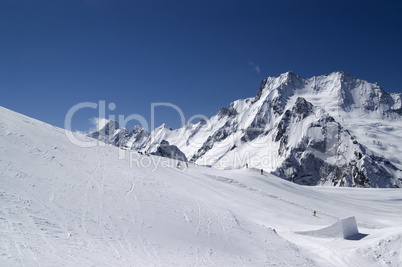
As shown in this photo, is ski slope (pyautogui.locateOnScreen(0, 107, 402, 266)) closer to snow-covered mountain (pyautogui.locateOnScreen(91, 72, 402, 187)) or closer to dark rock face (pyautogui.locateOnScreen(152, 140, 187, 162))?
dark rock face (pyautogui.locateOnScreen(152, 140, 187, 162))

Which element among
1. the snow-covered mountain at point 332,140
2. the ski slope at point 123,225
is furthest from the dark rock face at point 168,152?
the ski slope at point 123,225

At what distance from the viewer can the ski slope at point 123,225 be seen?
399 inches

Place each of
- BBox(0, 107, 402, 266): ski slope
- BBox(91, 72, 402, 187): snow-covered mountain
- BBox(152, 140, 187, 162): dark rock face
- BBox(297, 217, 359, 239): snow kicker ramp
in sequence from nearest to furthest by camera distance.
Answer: BBox(0, 107, 402, 266): ski slope < BBox(297, 217, 359, 239): snow kicker ramp < BBox(152, 140, 187, 162): dark rock face < BBox(91, 72, 402, 187): snow-covered mountain

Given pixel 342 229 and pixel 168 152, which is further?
pixel 168 152

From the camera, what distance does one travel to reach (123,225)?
13000mm

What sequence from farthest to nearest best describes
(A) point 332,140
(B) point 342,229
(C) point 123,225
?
(A) point 332,140, (B) point 342,229, (C) point 123,225

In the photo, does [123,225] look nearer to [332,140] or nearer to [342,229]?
[342,229]

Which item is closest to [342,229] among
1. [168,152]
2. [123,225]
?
[123,225]

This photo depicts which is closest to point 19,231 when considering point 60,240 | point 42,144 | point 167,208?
point 60,240

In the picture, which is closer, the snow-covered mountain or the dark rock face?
the dark rock face

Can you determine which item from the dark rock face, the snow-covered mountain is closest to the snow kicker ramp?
the dark rock face

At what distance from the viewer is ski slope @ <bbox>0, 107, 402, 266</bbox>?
1014 centimetres

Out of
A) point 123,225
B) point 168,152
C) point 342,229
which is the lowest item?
point 342,229

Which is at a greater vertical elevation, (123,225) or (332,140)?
(332,140)
